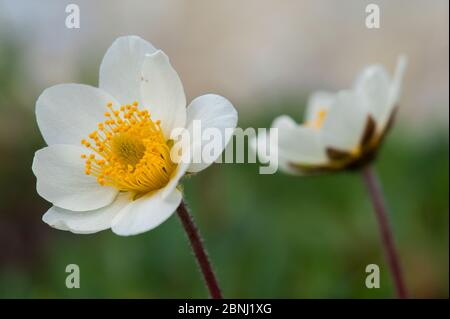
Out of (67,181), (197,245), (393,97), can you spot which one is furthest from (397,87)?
(67,181)

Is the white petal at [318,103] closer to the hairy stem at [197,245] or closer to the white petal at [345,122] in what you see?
the white petal at [345,122]

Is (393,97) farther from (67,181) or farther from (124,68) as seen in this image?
(67,181)

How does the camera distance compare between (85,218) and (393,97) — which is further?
(393,97)

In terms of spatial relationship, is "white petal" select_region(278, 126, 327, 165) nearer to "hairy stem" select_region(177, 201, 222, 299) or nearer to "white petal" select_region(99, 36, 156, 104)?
"white petal" select_region(99, 36, 156, 104)

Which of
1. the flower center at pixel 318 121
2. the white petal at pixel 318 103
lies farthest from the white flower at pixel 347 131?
the white petal at pixel 318 103

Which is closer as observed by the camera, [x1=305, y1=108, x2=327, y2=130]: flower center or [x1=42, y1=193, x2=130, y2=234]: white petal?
[x1=42, y1=193, x2=130, y2=234]: white petal

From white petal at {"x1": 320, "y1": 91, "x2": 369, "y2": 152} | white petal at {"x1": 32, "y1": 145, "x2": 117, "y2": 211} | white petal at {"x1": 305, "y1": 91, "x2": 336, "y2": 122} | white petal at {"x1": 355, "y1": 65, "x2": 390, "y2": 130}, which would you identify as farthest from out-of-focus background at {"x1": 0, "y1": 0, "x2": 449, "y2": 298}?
white petal at {"x1": 32, "y1": 145, "x2": 117, "y2": 211}
